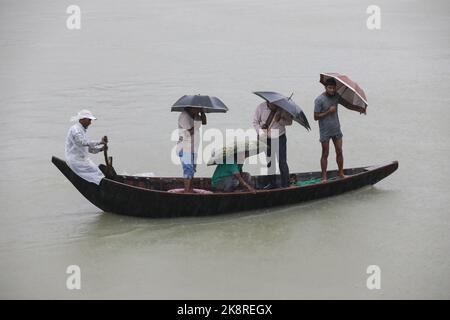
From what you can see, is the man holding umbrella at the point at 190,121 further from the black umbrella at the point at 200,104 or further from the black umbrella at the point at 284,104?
the black umbrella at the point at 284,104

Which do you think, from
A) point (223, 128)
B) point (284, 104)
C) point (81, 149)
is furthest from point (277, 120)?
point (223, 128)

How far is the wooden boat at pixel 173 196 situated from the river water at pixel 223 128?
122mm

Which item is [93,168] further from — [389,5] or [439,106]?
[389,5]

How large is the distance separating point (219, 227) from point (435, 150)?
3.86 metres

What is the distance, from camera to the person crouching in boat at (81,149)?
6.42 m

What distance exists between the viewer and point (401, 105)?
11445mm

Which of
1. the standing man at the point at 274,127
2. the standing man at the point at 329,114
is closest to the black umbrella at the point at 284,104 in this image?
the standing man at the point at 274,127

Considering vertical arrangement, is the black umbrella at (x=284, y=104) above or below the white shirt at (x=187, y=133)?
above

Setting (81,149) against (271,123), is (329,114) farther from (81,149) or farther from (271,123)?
(81,149)

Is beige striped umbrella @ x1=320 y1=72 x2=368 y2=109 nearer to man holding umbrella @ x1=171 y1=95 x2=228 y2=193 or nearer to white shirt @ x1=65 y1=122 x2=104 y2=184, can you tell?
man holding umbrella @ x1=171 y1=95 x2=228 y2=193

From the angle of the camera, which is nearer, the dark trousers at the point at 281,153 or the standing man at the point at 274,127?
the standing man at the point at 274,127

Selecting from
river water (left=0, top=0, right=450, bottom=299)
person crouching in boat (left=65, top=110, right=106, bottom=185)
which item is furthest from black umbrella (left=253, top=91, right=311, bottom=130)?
person crouching in boat (left=65, top=110, right=106, bottom=185)

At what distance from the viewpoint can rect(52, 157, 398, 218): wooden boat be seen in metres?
6.61

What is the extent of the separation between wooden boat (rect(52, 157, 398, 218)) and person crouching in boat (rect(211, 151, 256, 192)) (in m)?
0.18
